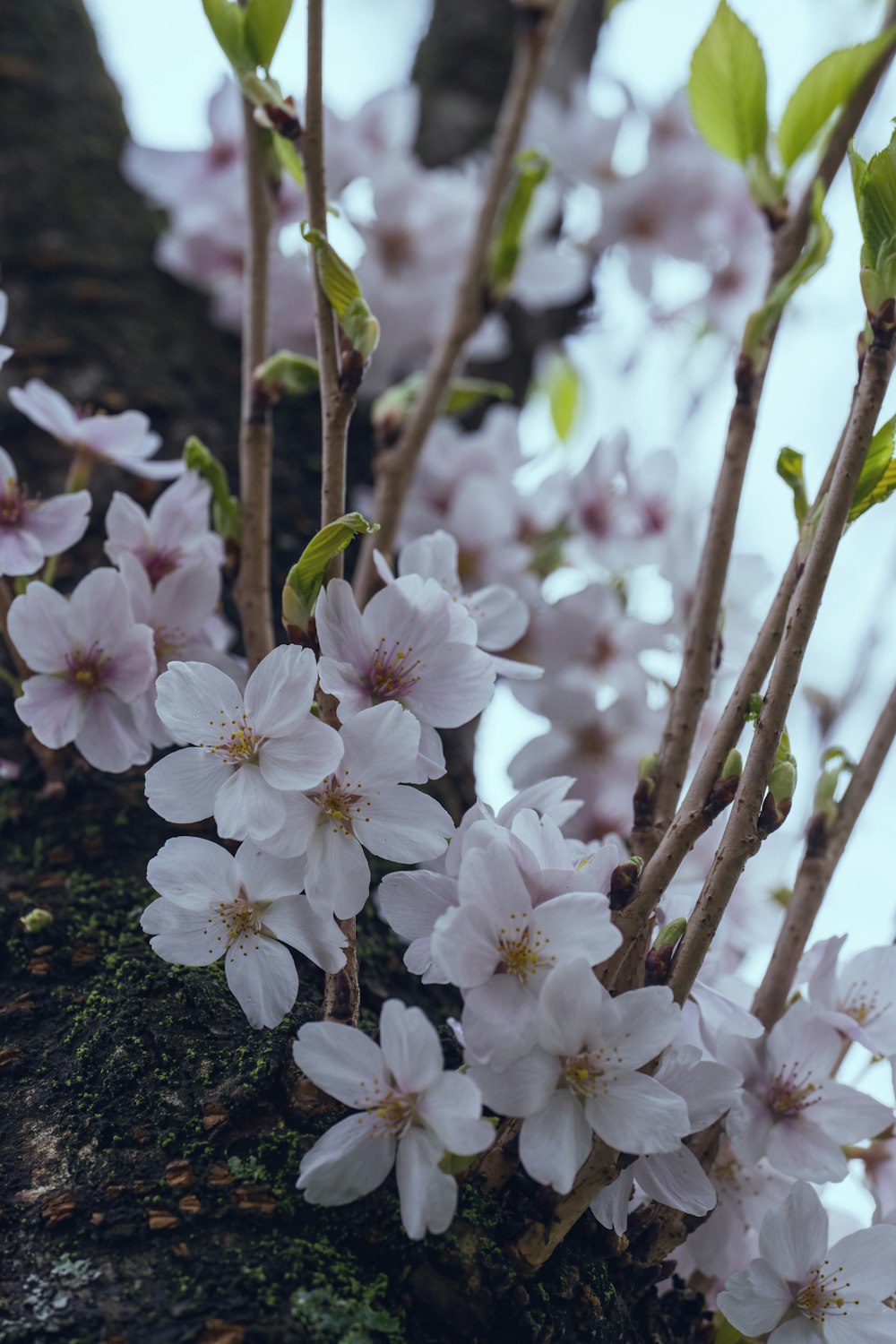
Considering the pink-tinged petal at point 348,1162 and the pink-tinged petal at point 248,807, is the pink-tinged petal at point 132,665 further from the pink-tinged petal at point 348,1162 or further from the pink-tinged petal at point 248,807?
the pink-tinged petal at point 348,1162

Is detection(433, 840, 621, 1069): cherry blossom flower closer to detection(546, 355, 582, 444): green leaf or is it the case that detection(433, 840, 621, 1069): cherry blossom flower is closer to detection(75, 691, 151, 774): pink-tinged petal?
detection(75, 691, 151, 774): pink-tinged petal

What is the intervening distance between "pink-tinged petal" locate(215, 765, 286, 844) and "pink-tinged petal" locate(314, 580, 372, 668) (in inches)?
3.2

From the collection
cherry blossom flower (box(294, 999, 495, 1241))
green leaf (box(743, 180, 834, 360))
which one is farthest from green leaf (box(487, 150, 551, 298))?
cherry blossom flower (box(294, 999, 495, 1241))

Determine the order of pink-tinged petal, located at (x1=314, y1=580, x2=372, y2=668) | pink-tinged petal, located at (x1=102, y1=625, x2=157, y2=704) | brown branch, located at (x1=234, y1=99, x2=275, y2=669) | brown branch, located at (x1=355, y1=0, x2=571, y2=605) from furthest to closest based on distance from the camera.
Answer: brown branch, located at (x1=355, y1=0, x2=571, y2=605)
brown branch, located at (x1=234, y1=99, x2=275, y2=669)
pink-tinged petal, located at (x1=102, y1=625, x2=157, y2=704)
pink-tinged petal, located at (x1=314, y1=580, x2=372, y2=668)

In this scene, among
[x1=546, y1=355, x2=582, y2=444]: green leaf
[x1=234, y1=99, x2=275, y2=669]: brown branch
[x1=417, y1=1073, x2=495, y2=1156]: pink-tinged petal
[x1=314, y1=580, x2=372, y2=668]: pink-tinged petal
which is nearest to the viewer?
[x1=417, y1=1073, x2=495, y2=1156]: pink-tinged petal

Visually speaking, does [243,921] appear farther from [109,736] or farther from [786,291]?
[786,291]

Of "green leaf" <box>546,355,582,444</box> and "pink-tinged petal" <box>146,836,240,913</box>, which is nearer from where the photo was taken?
"pink-tinged petal" <box>146,836,240,913</box>

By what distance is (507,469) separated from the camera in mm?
1261

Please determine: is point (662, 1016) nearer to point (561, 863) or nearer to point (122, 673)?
point (561, 863)

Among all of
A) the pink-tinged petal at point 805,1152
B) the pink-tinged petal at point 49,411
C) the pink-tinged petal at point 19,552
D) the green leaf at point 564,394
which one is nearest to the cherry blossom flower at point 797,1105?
the pink-tinged petal at point 805,1152

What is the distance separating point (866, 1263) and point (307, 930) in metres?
0.36

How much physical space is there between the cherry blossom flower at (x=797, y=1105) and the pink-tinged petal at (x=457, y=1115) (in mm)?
207

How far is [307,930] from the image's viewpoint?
596 millimetres

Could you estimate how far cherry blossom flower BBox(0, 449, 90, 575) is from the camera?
30.7 inches
